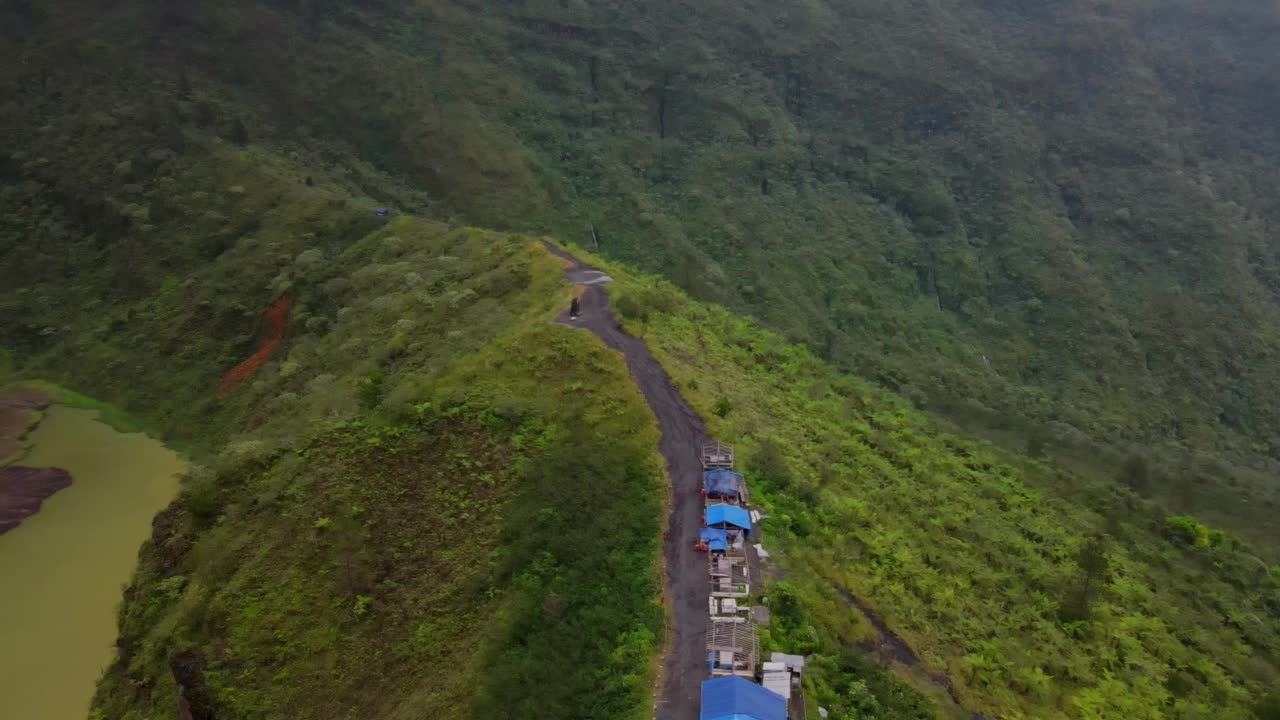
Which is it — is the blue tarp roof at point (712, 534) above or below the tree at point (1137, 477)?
above

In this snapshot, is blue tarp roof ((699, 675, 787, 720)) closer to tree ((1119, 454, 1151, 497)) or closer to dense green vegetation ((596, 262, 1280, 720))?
dense green vegetation ((596, 262, 1280, 720))

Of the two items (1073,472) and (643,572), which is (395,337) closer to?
(643,572)

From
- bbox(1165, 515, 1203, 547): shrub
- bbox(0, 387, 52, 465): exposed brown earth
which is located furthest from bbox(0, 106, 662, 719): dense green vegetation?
bbox(1165, 515, 1203, 547): shrub

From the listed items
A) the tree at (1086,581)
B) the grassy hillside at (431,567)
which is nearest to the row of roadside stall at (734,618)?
the grassy hillside at (431,567)

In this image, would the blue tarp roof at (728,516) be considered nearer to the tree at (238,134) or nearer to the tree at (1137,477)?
the tree at (1137,477)

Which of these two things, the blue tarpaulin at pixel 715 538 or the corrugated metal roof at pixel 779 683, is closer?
the corrugated metal roof at pixel 779 683

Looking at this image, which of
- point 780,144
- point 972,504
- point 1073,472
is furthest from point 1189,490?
point 780,144

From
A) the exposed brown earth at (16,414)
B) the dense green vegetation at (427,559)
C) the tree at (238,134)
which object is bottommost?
the exposed brown earth at (16,414)

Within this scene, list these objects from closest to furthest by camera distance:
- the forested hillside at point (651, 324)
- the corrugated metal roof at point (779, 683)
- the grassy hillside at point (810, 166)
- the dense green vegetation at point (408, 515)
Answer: the corrugated metal roof at point (779, 683), the dense green vegetation at point (408, 515), the forested hillside at point (651, 324), the grassy hillside at point (810, 166)
